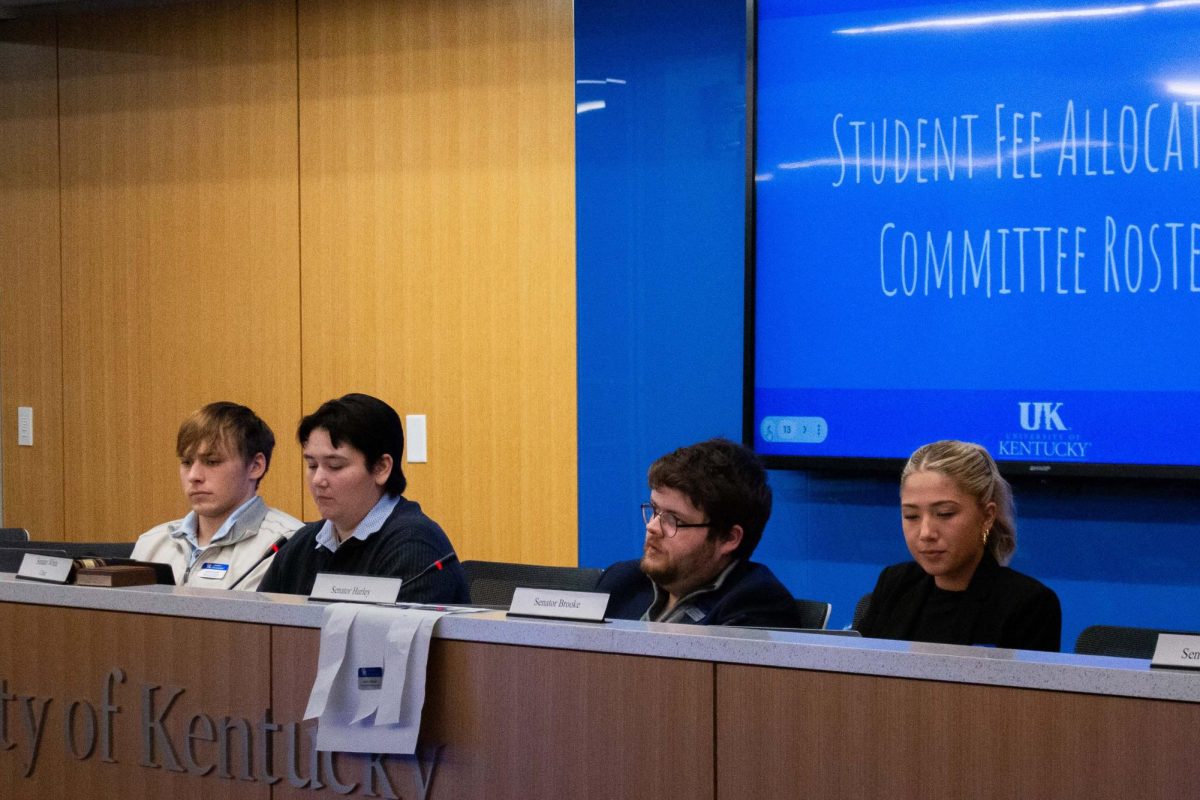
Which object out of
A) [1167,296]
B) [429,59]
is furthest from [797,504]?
[429,59]

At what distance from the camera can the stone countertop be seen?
1.57 metres

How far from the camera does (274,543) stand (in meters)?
3.42

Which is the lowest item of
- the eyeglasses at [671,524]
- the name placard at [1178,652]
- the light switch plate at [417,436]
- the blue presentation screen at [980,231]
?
the name placard at [1178,652]

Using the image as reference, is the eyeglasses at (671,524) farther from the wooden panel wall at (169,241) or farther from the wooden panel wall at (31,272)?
the wooden panel wall at (31,272)

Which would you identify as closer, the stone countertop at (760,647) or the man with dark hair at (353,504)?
the stone countertop at (760,647)

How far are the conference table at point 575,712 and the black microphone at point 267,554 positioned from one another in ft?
2.49

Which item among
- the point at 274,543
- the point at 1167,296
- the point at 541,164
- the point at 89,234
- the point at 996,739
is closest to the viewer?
the point at 996,739

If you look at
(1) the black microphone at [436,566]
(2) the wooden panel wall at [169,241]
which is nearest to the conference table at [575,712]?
(1) the black microphone at [436,566]

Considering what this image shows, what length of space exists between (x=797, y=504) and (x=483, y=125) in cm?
165

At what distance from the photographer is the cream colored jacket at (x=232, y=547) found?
11.1ft

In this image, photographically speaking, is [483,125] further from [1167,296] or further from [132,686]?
[132,686]

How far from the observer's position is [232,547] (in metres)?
Answer: 3.47

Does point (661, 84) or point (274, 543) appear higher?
point (661, 84)

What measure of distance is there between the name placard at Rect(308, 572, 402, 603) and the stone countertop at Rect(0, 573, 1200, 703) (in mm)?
40
